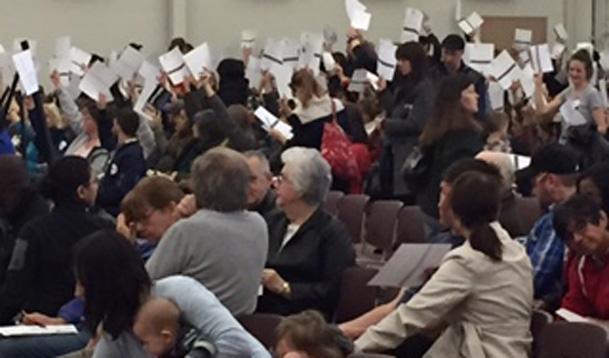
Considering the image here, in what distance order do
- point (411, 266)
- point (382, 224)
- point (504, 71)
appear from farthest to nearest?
1. point (504, 71)
2. point (382, 224)
3. point (411, 266)

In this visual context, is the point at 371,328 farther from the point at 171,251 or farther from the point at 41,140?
the point at 41,140

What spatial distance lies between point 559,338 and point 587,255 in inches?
25.9

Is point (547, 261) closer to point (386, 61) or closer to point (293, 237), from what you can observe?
point (293, 237)

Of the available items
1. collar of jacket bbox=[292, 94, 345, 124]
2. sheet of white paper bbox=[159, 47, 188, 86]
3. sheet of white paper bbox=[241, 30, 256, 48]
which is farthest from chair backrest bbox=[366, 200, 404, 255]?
sheet of white paper bbox=[241, 30, 256, 48]

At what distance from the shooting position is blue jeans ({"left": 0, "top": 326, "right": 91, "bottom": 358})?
6.50 m

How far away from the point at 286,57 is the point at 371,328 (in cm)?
801

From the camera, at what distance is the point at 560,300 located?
633 centimetres

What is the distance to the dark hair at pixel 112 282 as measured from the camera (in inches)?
A: 196

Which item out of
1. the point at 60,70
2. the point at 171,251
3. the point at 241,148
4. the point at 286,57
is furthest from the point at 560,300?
the point at 60,70

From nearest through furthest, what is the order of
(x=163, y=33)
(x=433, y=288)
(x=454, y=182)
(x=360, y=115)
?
(x=433, y=288) < (x=454, y=182) < (x=360, y=115) < (x=163, y=33)

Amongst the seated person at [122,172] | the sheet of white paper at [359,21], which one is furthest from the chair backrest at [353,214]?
the sheet of white paper at [359,21]

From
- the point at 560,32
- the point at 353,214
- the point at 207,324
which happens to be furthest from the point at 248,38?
the point at 207,324

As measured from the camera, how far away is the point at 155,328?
4953mm

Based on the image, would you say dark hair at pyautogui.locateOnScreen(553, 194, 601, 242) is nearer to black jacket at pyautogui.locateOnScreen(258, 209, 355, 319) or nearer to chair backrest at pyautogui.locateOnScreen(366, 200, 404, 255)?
black jacket at pyautogui.locateOnScreen(258, 209, 355, 319)
